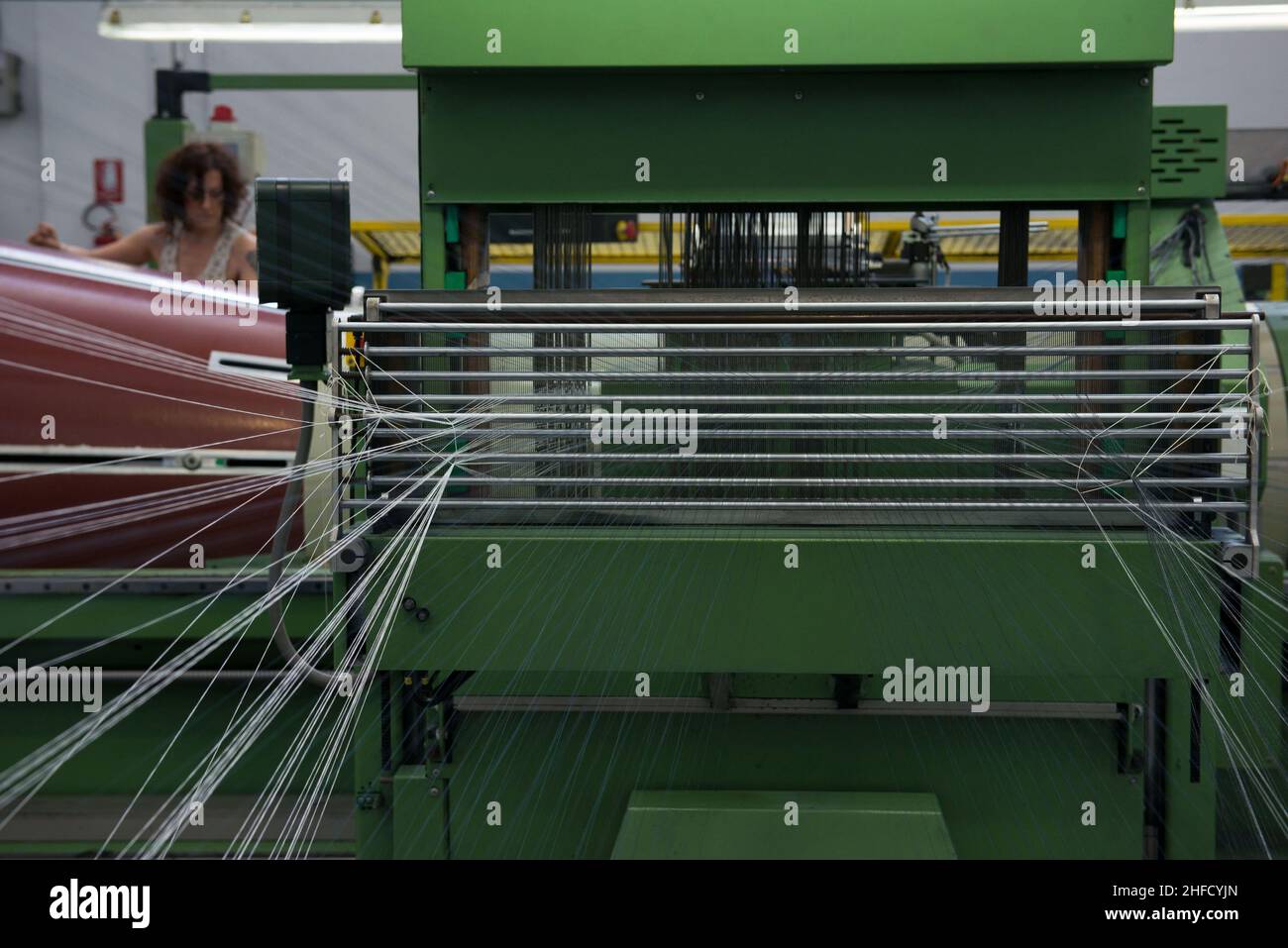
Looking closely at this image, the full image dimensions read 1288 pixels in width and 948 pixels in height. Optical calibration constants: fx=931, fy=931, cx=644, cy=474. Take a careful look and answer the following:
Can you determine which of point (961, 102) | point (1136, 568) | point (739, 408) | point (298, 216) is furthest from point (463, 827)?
point (961, 102)

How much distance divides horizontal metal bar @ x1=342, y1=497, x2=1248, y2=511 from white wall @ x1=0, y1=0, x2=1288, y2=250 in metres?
4.87

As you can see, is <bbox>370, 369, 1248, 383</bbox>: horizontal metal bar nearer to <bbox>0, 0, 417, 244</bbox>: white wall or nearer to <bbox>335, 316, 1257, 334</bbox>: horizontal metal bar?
<bbox>335, 316, 1257, 334</bbox>: horizontal metal bar

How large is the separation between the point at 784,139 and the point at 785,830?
1.26m

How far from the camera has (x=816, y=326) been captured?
144 cm

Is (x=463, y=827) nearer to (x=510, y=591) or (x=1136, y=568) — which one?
(x=510, y=591)

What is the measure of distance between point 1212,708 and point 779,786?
0.72m

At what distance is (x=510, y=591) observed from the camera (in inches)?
58.2

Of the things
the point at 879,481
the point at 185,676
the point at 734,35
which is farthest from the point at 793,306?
the point at 185,676

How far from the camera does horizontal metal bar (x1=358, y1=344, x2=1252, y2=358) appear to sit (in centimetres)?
139

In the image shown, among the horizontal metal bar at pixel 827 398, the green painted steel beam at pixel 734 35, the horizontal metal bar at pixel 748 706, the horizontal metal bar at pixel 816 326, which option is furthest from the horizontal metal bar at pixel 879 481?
the green painted steel beam at pixel 734 35

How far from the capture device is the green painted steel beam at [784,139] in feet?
5.80

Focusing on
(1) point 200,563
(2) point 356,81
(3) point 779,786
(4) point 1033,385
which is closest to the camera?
(3) point 779,786

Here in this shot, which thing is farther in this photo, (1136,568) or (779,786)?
(779,786)

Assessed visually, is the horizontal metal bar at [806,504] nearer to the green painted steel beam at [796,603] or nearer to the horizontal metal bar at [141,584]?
the green painted steel beam at [796,603]
